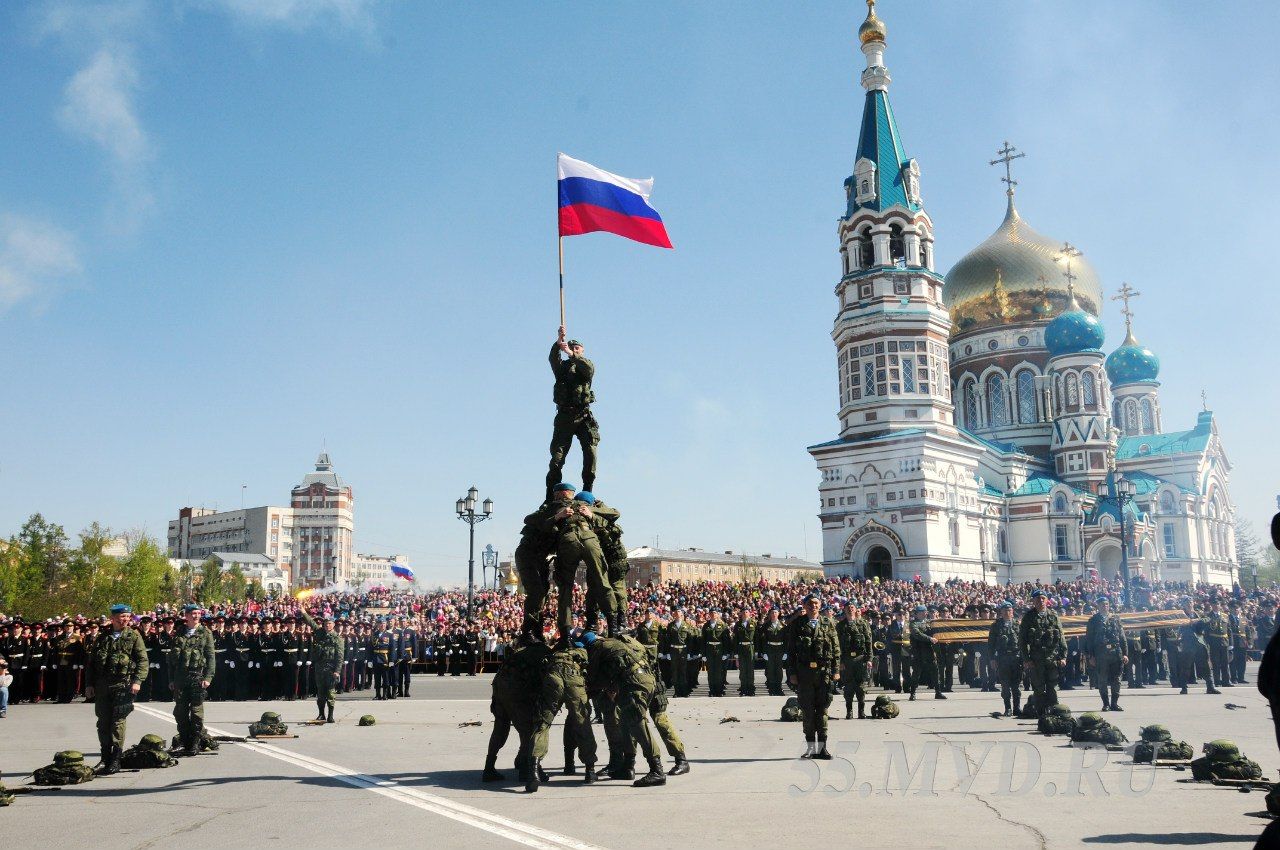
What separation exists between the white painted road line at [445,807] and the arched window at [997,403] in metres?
65.0

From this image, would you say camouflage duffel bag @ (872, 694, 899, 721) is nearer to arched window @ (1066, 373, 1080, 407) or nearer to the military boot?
the military boot

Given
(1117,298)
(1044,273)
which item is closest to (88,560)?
(1044,273)

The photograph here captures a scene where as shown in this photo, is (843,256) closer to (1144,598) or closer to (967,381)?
(967,381)

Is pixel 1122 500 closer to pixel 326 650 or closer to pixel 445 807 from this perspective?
pixel 326 650

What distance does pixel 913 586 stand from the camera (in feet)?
149

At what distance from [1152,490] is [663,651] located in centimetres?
5198

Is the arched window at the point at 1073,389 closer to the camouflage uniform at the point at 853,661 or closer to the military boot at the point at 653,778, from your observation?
the camouflage uniform at the point at 853,661

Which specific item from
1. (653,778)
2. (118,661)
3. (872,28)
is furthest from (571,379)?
(872,28)

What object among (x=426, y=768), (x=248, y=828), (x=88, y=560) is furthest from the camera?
(x=88, y=560)

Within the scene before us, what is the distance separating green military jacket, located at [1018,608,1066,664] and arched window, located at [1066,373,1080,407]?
54.2 metres

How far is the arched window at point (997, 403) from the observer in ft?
232

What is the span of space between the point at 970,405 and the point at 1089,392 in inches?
350

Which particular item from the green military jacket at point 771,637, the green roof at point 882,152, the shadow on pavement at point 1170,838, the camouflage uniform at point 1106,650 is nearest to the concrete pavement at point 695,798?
the shadow on pavement at point 1170,838

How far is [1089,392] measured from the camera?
65562 millimetres
